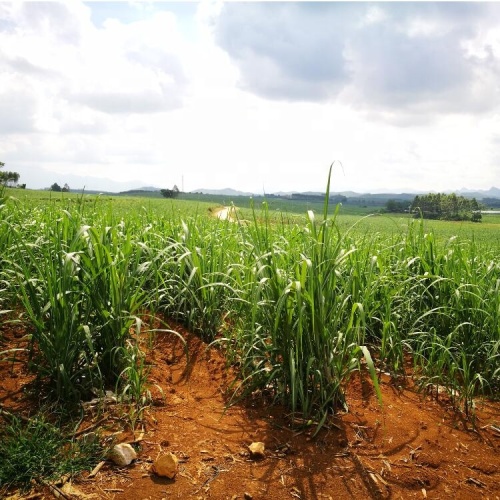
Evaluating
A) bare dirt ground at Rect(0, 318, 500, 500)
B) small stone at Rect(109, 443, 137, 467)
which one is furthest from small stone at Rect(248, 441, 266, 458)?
small stone at Rect(109, 443, 137, 467)

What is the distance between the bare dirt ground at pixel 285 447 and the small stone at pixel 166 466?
29 mm

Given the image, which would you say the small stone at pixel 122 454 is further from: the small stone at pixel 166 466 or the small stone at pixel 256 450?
the small stone at pixel 256 450

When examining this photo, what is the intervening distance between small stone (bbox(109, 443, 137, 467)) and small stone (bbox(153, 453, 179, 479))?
0.13 m

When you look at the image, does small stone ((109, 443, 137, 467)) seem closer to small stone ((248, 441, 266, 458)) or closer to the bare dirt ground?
the bare dirt ground

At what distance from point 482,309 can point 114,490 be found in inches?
99.9

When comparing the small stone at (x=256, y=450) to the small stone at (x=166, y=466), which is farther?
the small stone at (x=256, y=450)

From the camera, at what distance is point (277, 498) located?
1.69 m

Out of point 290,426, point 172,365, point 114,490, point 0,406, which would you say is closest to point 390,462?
point 290,426

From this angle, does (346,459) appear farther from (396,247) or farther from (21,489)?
(396,247)

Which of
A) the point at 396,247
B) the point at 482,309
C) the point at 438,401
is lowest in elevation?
the point at 438,401

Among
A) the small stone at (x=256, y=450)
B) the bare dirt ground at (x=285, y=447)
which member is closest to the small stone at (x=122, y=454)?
the bare dirt ground at (x=285, y=447)

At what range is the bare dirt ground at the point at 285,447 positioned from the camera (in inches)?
68.4

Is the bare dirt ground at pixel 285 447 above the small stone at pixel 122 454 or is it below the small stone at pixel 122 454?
below

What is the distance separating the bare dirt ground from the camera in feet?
5.70
